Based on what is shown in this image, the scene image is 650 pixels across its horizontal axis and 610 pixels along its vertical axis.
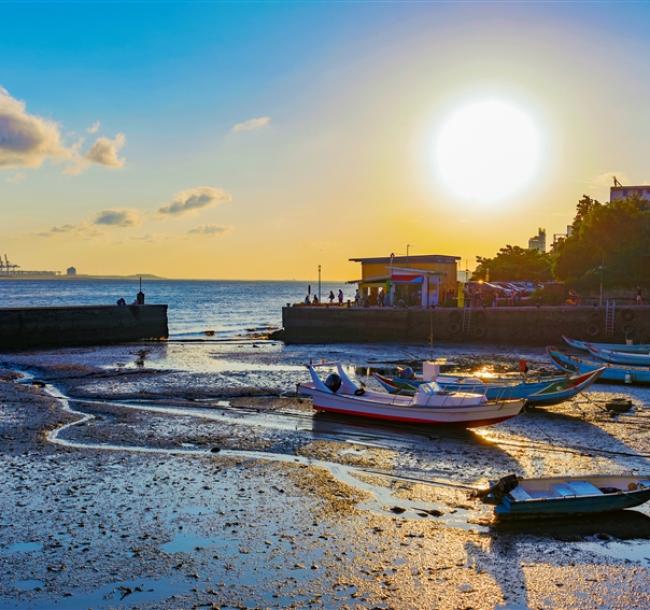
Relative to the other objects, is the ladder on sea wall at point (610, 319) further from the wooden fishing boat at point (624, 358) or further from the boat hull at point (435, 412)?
the boat hull at point (435, 412)

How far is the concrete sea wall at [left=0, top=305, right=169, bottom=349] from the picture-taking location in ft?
151

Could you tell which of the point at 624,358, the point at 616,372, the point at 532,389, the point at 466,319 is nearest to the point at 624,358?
the point at 624,358

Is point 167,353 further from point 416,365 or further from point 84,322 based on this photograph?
point 416,365

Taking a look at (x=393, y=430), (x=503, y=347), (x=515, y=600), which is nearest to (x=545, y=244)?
(x=503, y=347)

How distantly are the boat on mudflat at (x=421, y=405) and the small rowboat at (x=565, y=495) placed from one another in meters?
6.37

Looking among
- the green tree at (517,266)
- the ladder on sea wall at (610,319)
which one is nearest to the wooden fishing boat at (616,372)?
the ladder on sea wall at (610,319)

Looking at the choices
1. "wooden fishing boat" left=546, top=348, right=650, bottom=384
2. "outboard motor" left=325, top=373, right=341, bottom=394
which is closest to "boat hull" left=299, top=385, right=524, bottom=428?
"outboard motor" left=325, top=373, right=341, bottom=394

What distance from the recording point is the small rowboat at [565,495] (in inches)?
479

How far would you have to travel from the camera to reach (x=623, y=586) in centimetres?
981

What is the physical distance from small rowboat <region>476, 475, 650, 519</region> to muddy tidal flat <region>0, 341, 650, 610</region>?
0.30m

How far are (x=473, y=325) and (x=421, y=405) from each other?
2969 centimetres

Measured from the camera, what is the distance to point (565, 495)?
41.1 feet

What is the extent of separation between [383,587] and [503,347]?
36756 mm

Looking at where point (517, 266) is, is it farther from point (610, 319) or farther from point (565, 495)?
point (565, 495)
